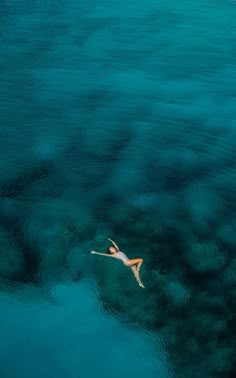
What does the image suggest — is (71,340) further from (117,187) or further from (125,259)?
(117,187)

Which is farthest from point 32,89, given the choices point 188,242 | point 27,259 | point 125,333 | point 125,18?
point 125,333

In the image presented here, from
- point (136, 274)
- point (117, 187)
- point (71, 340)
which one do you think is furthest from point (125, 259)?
point (117, 187)

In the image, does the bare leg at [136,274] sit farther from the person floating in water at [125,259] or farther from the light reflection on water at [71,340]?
the light reflection on water at [71,340]

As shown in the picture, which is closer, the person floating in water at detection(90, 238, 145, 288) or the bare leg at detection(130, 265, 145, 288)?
the bare leg at detection(130, 265, 145, 288)

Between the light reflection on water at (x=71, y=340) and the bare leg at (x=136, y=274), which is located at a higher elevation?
the bare leg at (x=136, y=274)

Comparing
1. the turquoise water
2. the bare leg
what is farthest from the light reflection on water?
the bare leg

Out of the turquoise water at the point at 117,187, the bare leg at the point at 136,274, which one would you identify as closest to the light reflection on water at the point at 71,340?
the turquoise water at the point at 117,187

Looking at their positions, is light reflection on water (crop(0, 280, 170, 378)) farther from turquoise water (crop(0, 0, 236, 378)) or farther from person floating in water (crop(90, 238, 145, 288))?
person floating in water (crop(90, 238, 145, 288))

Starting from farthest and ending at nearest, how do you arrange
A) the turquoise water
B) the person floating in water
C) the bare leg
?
1. the person floating in water
2. the bare leg
3. the turquoise water

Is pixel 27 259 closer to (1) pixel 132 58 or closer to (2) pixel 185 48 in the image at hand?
(1) pixel 132 58
